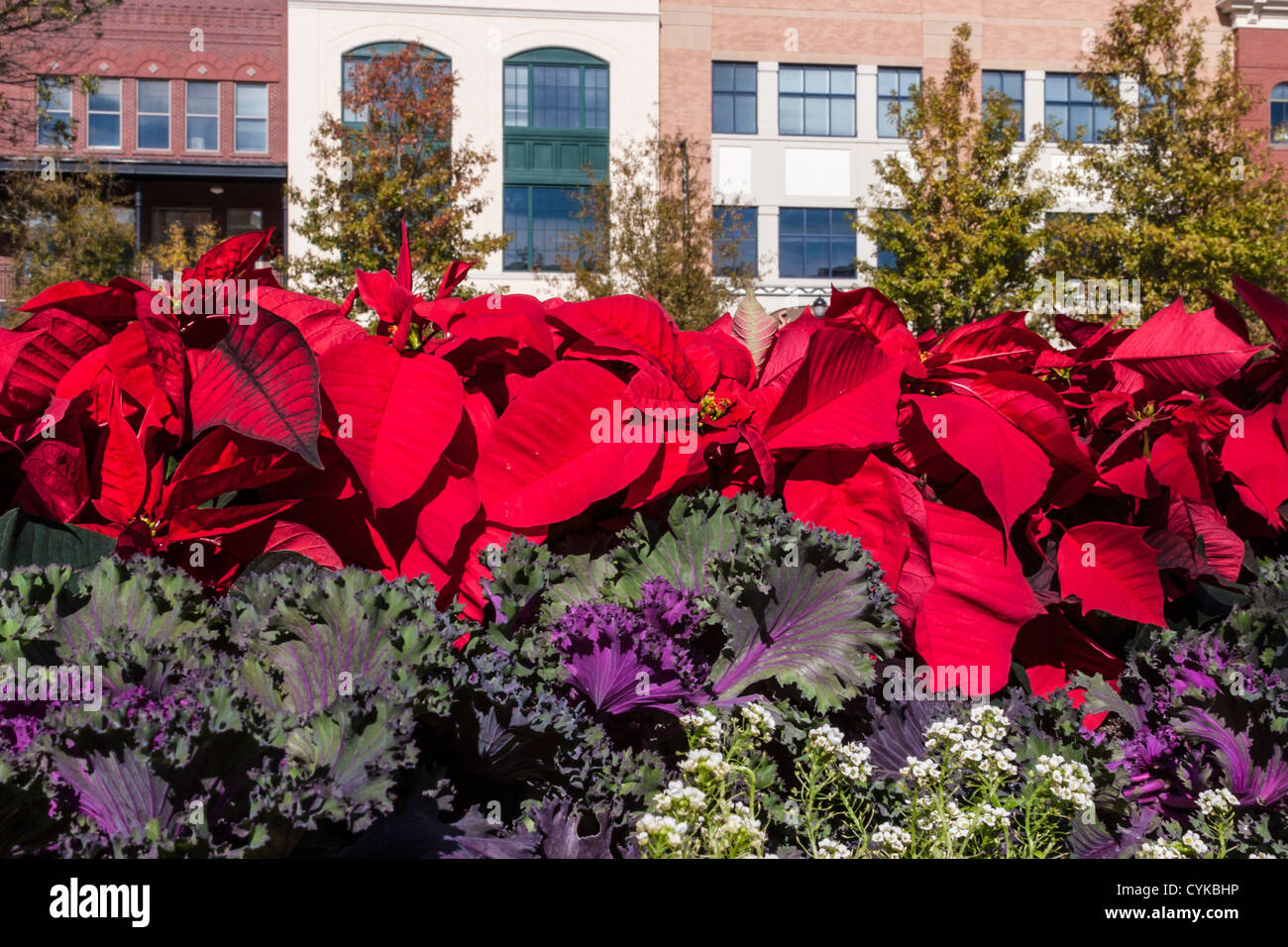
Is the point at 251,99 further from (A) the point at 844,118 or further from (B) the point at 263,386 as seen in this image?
(B) the point at 263,386

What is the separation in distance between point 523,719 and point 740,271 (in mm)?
24400

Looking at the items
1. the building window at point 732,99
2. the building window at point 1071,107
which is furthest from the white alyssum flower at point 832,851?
the building window at point 1071,107

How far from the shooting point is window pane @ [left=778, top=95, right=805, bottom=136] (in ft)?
88.7

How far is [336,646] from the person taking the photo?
111 centimetres

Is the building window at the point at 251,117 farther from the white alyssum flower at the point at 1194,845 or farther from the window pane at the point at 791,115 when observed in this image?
the white alyssum flower at the point at 1194,845

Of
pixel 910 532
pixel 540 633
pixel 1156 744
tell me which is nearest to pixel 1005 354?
pixel 910 532

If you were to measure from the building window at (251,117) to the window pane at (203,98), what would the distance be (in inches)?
26.6

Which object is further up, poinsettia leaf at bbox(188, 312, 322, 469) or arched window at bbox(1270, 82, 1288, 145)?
arched window at bbox(1270, 82, 1288, 145)

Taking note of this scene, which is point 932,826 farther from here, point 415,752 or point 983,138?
point 983,138

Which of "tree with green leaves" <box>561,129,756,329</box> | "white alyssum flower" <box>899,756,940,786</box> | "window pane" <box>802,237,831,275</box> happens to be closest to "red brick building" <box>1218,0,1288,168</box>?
"window pane" <box>802,237,831,275</box>

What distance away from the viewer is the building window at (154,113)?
27.1 meters

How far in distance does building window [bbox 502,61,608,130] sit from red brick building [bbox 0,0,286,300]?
260 inches

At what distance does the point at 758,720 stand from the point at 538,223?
85.1 ft

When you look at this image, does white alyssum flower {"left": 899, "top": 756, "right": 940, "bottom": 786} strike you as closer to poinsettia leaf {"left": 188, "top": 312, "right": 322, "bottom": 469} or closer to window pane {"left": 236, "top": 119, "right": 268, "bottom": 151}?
poinsettia leaf {"left": 188, "top": 312, "right": 322, "bottom": 469}
